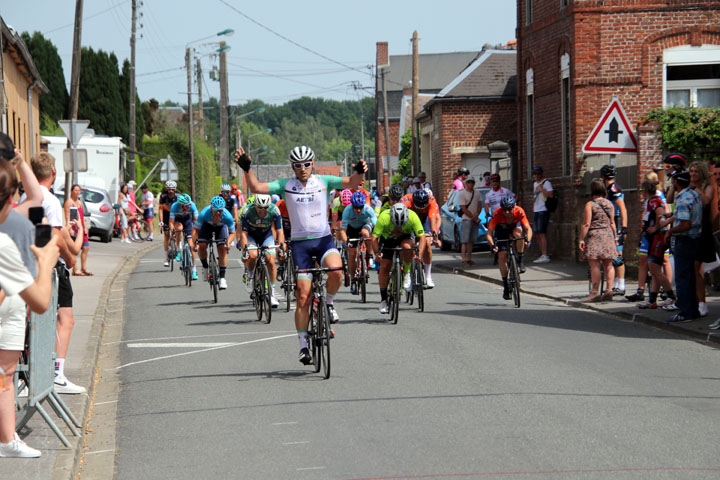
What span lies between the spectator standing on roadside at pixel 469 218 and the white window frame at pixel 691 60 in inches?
174

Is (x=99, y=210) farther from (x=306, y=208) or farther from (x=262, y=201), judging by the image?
(x=306, y=208)

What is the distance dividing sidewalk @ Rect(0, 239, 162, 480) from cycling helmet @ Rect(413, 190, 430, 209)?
4.57m

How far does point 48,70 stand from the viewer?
5722 cm

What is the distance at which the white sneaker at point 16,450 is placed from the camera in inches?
250

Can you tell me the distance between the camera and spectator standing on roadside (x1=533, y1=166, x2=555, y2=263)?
23172mm

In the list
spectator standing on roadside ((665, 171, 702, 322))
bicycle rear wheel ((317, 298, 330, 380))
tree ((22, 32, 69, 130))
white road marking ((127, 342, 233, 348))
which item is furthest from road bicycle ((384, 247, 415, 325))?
tree ((22, 32, 69, 130))

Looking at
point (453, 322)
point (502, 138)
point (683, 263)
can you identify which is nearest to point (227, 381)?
point (453, 322)

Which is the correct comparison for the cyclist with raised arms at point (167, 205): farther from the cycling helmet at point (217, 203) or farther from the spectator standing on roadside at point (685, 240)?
the spectator standing on roadside at point (685, 240)

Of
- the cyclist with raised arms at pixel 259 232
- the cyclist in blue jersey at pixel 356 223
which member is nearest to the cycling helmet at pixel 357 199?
the cyclist in blue jersey at pixel 356 223

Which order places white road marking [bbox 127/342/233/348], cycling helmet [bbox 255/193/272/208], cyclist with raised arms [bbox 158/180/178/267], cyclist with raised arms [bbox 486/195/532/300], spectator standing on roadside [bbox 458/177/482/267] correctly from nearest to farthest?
1. white road marking [bbox 127/342/233/348]
2. cycling helmet [bbox 255/193/272/208]
3. cyclist with raised arms [bbox 486/195/532/300]
4. cyclist with raised arms [bbox 158/180/178/267]
5. spectator standing on roadside [bbox 458/177/482/267]

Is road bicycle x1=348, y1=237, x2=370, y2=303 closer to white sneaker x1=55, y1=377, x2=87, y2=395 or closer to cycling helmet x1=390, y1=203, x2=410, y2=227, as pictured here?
cycling helmet x1=390, y1=203, x2=410, y2=227

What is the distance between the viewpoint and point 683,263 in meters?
12.7

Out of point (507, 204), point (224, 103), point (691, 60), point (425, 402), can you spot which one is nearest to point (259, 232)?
point (507, 204)

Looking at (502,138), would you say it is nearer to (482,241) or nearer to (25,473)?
(482,241)
